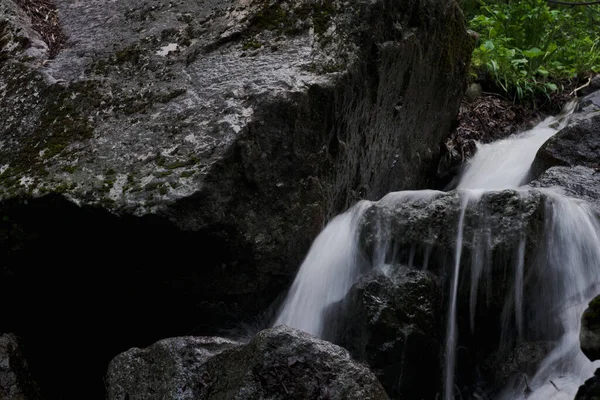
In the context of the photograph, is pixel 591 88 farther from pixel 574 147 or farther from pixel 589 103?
pixel 574 147

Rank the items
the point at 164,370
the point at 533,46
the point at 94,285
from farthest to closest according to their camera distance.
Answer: the point at 533,46, the point at 94,285, the point at 164,370

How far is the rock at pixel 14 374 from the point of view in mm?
3125

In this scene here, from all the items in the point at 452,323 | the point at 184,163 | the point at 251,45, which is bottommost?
the point at 452,323

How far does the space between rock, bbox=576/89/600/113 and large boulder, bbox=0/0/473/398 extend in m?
2.02

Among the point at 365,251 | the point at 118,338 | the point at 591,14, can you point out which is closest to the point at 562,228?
the point at 365,251

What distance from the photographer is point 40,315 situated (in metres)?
3.61

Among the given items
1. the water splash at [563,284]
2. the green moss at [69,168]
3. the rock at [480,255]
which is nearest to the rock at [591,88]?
the water splash at [563,284]

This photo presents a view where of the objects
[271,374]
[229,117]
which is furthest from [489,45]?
[271,374]

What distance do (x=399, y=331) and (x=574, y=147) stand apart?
6.42ft

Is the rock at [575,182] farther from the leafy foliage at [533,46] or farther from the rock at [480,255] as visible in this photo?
the leafy foliage at [533,46]

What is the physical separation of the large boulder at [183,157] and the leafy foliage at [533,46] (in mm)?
2377

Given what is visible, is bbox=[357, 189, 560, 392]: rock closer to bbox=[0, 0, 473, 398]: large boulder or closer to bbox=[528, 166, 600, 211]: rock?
bbox=[528, 166, 600, 211]: rock

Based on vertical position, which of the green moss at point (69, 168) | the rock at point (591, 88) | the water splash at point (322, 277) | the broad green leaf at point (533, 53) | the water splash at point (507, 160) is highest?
the green moss at point (69, 168)

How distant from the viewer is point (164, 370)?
253 centimetres
